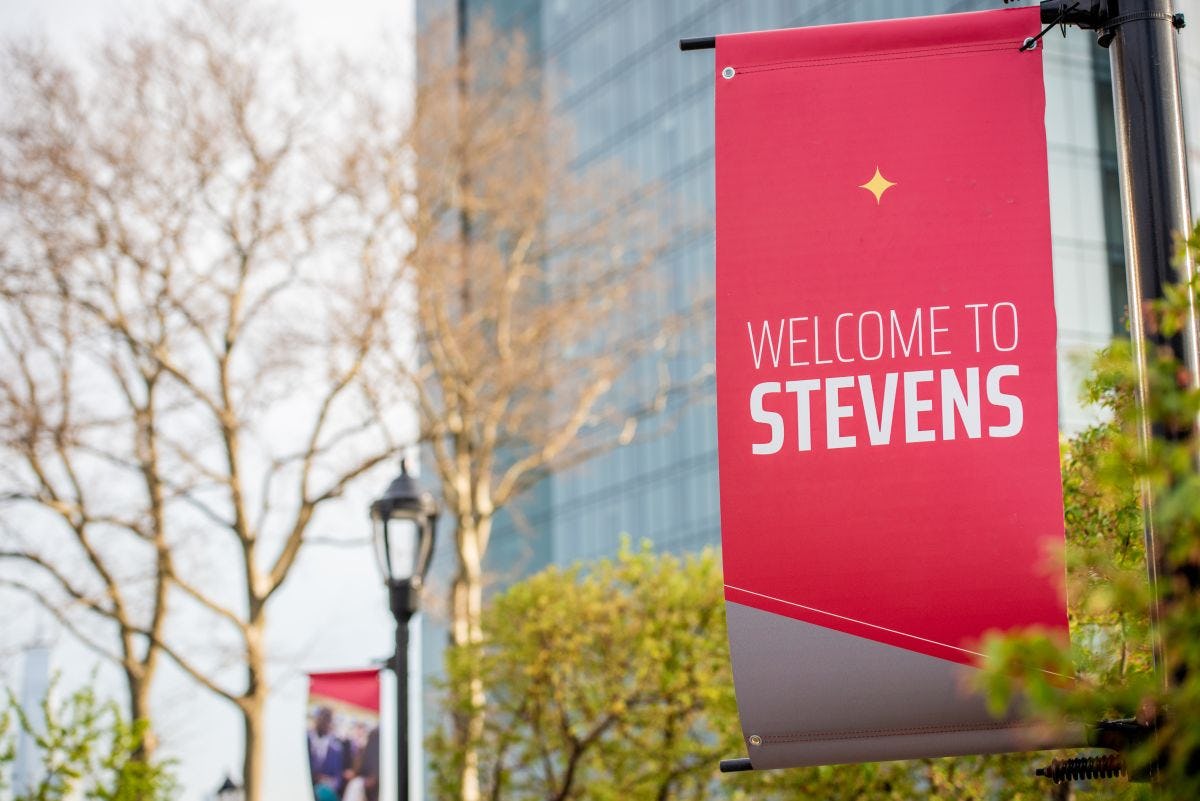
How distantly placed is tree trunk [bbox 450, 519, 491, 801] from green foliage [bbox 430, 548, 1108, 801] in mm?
101

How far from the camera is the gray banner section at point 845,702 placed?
5.65 metres

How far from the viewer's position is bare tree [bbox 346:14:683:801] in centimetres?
2384

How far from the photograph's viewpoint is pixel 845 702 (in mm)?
5738

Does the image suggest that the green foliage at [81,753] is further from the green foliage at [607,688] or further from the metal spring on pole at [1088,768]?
the metal spring on pole at [1088,768]

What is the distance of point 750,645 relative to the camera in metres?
5.82

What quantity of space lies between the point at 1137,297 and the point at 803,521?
55.8 inches

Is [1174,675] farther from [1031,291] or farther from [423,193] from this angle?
[423,193]

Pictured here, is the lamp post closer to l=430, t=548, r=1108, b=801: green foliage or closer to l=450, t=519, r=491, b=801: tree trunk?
l=430, t=548, r=1108, b=801: green foliage

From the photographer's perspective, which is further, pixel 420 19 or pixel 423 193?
pixel 420 19

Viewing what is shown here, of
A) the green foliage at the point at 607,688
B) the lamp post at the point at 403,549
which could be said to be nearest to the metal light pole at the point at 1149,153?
the lamp post at the point at 403,549

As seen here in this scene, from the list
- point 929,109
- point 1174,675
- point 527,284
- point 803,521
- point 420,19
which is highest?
point 420,19

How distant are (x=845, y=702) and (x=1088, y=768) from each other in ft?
2.85

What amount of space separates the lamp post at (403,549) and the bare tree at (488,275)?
32.0ft

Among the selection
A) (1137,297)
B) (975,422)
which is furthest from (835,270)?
(1137,297)
